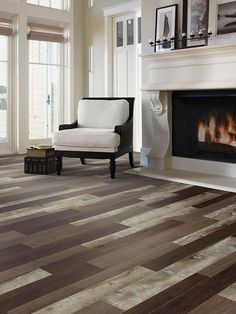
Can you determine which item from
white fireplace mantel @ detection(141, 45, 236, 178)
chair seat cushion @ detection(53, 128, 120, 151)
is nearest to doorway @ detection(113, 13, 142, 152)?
white fireplace mantel @ detection(141, 45, 236, 178)

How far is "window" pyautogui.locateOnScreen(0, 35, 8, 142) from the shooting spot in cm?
625

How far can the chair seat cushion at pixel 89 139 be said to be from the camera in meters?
4.47

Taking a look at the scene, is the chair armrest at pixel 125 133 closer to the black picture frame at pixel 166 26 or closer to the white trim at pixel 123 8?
the black picture frame at pixel 166 26

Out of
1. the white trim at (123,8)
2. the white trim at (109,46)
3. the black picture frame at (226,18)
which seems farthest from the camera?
the white trim at (109,46)

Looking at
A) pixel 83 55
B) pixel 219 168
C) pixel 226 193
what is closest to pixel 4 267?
pixel 226 193

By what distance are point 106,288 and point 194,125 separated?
3.17 m

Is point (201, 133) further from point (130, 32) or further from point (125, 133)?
point (130, 32)

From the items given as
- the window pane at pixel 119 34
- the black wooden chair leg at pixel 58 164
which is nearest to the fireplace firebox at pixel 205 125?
the black wooden chair leg at pixel 58 164

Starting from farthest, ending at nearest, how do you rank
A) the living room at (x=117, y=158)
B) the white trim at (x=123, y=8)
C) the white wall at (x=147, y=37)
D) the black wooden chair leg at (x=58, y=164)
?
the white trim at (x=123, y=8)
the white wall at (x=147, y=37)
the black wooden chair leg at (x=58, y=164)
the living room at (x=117, y=158)

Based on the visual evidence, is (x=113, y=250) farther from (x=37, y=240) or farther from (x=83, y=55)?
(x=83, y=55)

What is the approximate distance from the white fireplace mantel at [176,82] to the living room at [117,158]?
13mm

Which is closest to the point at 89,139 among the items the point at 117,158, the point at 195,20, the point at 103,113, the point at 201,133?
the point at 103,113

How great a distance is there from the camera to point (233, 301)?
6.07 ft

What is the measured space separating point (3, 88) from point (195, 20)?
313 centimetres
